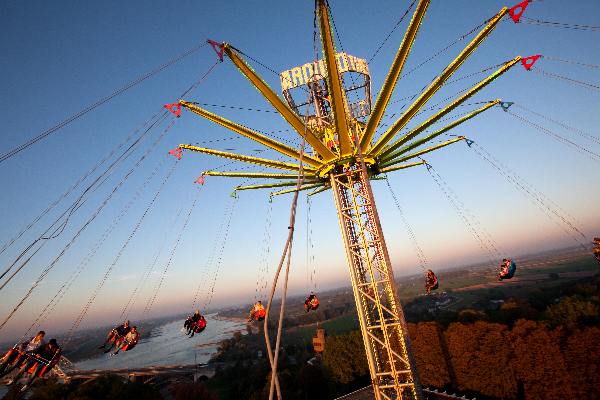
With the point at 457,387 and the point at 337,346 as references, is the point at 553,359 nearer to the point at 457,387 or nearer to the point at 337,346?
the point at 457,387

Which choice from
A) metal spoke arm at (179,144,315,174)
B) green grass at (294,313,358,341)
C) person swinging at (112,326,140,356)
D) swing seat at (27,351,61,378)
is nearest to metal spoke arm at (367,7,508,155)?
metal spoke arm at (179,144,315,174)

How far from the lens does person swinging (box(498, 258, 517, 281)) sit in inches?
541

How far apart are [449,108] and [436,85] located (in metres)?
1.89

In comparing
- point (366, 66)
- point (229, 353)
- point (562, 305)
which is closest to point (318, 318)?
point (229, 353)

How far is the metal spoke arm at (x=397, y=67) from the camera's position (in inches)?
293

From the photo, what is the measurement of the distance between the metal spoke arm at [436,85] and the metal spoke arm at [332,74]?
7.13 feet

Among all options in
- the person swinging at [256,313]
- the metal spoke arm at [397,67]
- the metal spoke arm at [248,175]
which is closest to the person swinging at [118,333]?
the person swinging at [256,313]

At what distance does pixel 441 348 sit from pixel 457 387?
10.5 feet

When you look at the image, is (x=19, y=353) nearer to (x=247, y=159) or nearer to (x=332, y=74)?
(x=247, y=159)

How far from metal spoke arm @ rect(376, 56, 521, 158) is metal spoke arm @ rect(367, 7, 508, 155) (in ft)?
2.14

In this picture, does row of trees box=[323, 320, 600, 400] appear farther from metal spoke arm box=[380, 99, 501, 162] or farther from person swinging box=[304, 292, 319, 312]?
metal spoke arm box=[380, 99, 501, 162]

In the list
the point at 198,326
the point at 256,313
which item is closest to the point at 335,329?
the point at 256,313

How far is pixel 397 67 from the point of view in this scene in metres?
8.50

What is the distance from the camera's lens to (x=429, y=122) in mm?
11586
